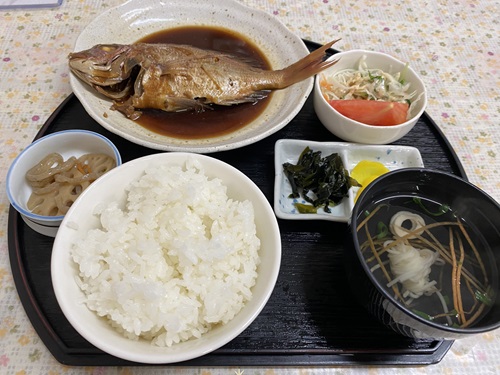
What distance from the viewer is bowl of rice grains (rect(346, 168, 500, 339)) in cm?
122

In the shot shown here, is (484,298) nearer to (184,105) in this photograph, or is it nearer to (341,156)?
(341,156)

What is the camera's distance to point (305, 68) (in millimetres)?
2012

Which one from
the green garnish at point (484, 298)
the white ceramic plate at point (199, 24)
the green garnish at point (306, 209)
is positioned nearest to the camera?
the green garnish at point (484, 298)

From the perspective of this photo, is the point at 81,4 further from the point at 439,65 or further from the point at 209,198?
the point at 439,65

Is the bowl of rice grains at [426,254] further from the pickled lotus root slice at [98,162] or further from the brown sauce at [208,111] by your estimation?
the pickled lotus root slice at [98,162]

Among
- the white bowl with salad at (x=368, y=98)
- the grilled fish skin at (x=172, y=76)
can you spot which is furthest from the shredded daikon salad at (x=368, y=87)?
the grilled fish skin at (x=172, y=76)

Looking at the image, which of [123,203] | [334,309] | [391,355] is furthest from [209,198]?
[391,355]

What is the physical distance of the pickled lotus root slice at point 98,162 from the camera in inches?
65.5

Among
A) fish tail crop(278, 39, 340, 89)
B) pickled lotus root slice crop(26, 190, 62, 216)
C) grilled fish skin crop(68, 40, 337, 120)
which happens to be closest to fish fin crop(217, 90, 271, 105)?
grilled fish skin crop(68, 40, 337, 120)

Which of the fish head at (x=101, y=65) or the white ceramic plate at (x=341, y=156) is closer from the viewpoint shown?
the white ceramic plate at (x=341, y=156)

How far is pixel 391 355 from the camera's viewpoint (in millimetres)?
1364

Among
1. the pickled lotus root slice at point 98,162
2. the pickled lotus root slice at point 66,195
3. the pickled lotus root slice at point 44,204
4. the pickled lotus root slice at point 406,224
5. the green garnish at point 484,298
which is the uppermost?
the pickled lotus root slice at point 98,162

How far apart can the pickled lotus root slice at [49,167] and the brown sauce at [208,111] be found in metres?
0.46

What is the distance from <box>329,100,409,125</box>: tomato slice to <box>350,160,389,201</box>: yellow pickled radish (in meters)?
0.22
